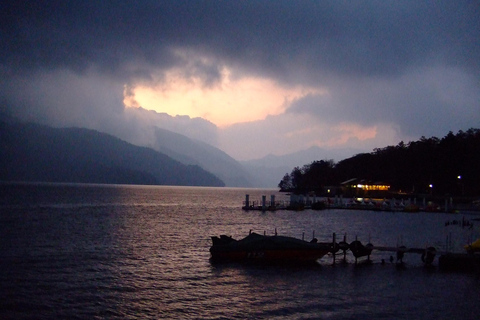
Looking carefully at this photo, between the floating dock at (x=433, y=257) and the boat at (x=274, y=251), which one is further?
the boat at (x=274, y=251)

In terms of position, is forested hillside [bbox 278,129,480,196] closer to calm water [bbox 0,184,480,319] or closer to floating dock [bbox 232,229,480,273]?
floating dock [bbox 232,229,480,273]

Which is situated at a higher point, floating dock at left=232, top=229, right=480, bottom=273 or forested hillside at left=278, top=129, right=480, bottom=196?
forested hillside at left=278, top=129, right=480, bottom=196

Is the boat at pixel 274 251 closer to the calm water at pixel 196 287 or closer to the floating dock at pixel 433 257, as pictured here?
the floating dock at pixel 433 257

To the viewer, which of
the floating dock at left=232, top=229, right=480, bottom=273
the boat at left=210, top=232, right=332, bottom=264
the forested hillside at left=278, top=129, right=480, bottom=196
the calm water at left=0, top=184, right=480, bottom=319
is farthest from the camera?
the forested hillside at left=278, top=129, right=480, bottom=196

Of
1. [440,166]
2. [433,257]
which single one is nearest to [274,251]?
[433,257]

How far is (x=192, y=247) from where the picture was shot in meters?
42.5

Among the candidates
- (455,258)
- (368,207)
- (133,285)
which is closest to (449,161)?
(368,207)

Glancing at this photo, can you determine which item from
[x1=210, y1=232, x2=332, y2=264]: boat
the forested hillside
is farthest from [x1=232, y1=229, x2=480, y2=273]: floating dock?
the forested hillside

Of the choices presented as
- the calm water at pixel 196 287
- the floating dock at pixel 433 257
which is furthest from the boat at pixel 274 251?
the calm water at pixel 196 287

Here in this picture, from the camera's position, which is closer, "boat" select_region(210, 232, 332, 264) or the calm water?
the calm water

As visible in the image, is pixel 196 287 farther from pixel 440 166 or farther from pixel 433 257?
pixel 440 166

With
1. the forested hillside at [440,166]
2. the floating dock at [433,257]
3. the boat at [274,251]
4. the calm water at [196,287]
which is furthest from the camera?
the forested hillside at [440,166]

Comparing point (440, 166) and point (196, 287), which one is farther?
point (440, 166)

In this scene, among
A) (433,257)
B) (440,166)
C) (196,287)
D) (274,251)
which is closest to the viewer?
(196,287)
